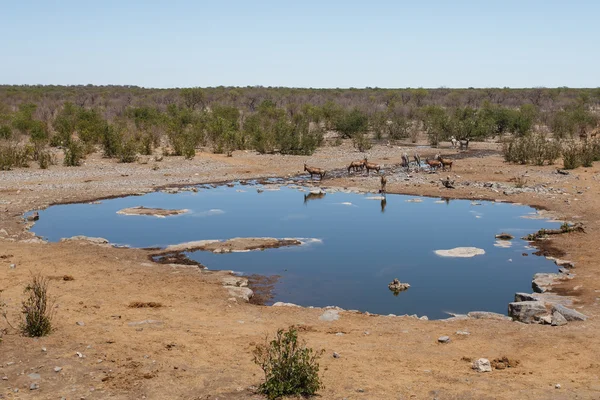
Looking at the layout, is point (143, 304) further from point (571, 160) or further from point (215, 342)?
point (571, 160)

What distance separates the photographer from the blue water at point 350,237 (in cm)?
1416

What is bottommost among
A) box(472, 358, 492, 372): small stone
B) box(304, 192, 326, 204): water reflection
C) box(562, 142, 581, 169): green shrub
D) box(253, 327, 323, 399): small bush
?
box(304, 192, 326, 204): water reflection

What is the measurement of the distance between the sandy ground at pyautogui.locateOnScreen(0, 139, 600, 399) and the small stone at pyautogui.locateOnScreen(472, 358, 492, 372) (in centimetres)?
12

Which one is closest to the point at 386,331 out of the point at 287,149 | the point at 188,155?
the point at 188,155

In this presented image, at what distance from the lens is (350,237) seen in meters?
19.6

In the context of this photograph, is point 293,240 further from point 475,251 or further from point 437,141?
point 437,141

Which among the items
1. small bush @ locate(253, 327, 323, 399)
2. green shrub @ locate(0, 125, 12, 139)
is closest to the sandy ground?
small bush @ locate(253, 327, 323, 399)

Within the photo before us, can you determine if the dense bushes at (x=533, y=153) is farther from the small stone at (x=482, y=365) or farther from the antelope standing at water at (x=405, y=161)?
the small stone at (x=482, y=365)

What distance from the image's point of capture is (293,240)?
61.9ft

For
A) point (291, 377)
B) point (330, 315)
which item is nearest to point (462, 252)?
point (330, 315)

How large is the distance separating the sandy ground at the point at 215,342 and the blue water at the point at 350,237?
1443 mm

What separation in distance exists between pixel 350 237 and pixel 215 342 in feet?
33.3

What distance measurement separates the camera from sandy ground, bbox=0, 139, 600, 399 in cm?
815

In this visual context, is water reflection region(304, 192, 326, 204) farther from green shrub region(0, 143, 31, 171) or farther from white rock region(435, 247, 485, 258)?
green shrub region(0, 143, 31, 171)
